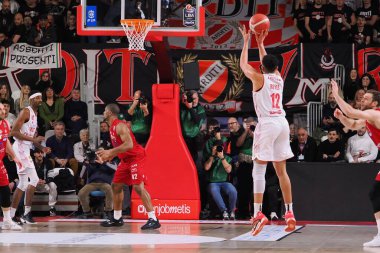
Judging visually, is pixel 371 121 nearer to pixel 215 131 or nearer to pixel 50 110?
pixel 215 131

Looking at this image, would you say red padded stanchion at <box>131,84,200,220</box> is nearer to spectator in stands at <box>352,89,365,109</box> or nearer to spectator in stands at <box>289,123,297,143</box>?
spectator in stands at <box>289,123,297,143</box>

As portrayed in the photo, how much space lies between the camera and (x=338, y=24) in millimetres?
18812

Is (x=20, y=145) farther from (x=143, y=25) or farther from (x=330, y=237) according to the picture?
(x=330, y=237)

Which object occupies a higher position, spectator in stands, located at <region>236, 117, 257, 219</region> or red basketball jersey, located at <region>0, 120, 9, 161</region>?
red basketball jersey, located at <region>0, 120, 9, 161</region>

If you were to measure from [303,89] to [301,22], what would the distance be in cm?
178

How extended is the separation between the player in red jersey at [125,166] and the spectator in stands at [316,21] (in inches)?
249

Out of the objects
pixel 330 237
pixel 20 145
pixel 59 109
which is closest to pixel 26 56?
pixel 59 109

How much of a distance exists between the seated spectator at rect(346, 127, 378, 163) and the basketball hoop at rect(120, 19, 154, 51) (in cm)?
431

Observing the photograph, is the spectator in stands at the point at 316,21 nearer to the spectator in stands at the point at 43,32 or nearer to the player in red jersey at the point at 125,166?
the spectator in stands at the point at 43,32

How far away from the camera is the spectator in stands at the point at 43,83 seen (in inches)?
707

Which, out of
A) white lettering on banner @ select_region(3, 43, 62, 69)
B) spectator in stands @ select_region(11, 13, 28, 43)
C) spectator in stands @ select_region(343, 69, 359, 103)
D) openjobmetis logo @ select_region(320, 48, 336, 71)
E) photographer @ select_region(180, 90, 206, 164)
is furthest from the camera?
spectator in stands @ select_region(11, 13, 28, 43)

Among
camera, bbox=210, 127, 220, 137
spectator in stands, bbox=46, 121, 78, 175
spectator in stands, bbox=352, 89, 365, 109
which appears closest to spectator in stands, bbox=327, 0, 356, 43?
spectator in stands, bbox=352, 89, 365, 109

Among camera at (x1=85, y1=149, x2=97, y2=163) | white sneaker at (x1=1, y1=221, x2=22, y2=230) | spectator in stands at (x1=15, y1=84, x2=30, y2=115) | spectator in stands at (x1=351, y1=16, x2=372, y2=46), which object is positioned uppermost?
spectator in stands at (x1=351, y1=16, x2=372, y2=46)

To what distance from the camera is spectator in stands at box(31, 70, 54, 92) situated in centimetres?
1797
